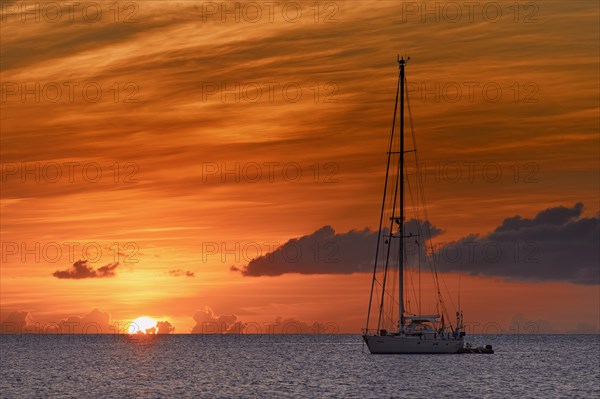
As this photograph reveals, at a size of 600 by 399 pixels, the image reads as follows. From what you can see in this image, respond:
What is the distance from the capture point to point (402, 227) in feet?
430

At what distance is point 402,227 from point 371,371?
67.8ft

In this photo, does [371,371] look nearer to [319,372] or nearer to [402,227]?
[319,372]

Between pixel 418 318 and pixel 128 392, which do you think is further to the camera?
pixel 418 318

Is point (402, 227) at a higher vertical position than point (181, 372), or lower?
higher

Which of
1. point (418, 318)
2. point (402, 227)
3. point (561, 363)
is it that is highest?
point (402, 227)

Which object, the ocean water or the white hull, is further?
the white hull

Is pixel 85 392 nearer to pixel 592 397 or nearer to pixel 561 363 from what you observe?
pixel 592 397

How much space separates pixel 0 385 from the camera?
123125mm

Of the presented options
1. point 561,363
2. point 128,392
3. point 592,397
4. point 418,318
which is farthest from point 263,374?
point 561,363

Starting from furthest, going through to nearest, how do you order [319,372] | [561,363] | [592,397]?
[561,363]
[319,372]
[592,397]

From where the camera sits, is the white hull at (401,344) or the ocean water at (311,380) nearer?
the ocean water at (311,380)

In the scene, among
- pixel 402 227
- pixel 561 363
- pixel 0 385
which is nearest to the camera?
pixel 0 385

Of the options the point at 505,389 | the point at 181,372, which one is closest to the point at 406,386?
the point at 505,389

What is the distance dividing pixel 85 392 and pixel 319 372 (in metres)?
41.7
